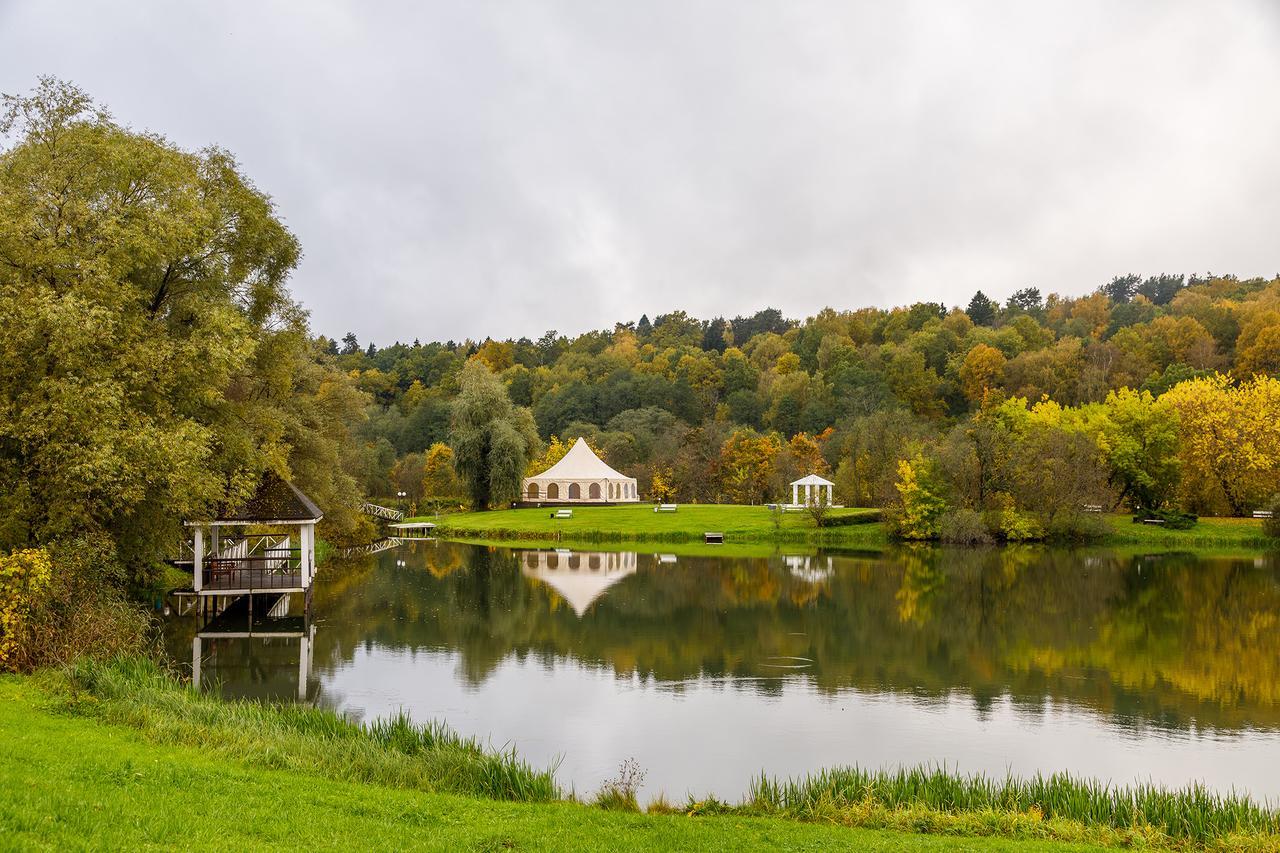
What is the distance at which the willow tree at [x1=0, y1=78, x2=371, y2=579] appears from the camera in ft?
44.5

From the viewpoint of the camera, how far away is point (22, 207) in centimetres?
1465

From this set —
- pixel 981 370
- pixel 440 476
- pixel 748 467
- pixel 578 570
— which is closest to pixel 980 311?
pixel 981 370

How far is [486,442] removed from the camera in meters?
52.5

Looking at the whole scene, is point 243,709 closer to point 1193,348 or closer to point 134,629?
point 134,629

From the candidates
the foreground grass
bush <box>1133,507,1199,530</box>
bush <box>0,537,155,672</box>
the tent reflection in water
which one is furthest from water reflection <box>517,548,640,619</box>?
bush <box>1133,507,1199,530</box>

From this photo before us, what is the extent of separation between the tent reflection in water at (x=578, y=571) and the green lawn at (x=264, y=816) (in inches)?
570

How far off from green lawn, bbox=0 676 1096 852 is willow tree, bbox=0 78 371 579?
585 centimetres

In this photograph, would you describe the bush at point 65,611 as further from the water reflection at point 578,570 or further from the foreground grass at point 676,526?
the foreground grass at point 676,526

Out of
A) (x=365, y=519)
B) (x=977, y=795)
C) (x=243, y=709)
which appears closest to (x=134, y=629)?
(x=243, y=709)

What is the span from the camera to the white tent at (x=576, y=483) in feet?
193

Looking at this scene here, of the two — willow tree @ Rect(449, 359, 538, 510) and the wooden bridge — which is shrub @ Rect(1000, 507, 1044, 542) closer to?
willow tree @ Rect(449, 359, 538, 510)

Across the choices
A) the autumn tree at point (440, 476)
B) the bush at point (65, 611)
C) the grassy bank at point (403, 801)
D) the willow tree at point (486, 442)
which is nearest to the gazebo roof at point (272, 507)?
the bush at point (65, 611)

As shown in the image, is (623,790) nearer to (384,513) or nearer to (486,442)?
(486,442)

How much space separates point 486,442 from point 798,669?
38.2 meters
